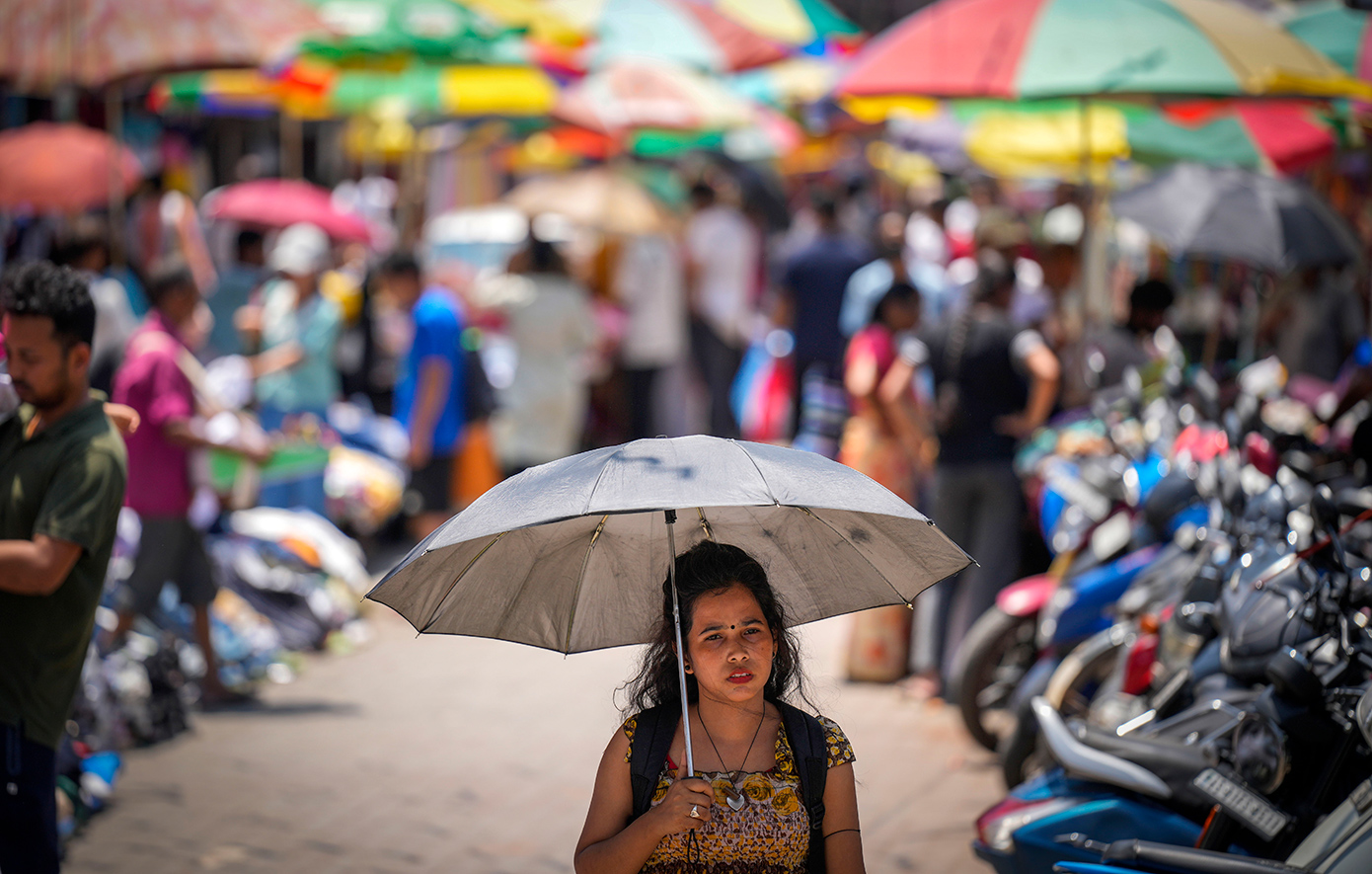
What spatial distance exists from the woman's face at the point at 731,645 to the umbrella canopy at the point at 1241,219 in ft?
20.3

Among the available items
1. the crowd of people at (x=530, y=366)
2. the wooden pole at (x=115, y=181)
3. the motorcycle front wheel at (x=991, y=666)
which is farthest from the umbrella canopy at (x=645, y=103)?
the motorcycle front wheel at (x=991, y=666)

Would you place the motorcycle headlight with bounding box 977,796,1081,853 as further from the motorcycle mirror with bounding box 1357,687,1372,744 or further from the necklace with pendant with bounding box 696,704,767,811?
the necklace with pendant with bounding box 696,704,767,811

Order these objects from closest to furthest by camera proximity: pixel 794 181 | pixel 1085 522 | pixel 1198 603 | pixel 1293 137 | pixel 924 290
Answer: pixel 1198 603 < pixel 1085 522 < pixel 1293 137 < pixel 924 290 < pixel 794 181

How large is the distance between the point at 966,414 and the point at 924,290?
5928mm

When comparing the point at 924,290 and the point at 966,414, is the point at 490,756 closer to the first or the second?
the point at 966,414

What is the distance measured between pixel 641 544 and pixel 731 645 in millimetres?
411

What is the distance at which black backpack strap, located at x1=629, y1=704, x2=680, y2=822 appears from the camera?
304 centimetres

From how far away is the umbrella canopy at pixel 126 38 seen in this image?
23.6ft

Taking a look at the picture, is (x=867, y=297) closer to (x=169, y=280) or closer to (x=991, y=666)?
(x=991, y=666)

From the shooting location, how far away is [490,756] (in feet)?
21.7

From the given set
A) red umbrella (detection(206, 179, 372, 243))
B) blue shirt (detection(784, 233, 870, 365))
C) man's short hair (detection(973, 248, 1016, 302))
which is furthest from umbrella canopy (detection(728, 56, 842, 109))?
man's short hair (detection(973, 248, 1016, 302))

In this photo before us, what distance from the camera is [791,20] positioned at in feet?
50.4

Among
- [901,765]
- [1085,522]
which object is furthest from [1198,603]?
[901,765]

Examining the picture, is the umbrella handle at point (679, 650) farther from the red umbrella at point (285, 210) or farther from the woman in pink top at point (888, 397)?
the red umbrella at point (285, 210)
